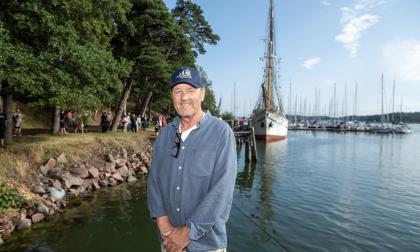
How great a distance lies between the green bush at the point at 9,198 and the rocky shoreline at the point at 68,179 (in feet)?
0.88

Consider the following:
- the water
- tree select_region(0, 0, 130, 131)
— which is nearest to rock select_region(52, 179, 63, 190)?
the water

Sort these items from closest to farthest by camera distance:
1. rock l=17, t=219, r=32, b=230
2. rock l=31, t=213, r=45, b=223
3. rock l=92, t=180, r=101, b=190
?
rock l=17, t=219, r=32, b=230 < rock l=31, t=213, r=45, b=223 < rock l=92, t=180, r=101, b=190

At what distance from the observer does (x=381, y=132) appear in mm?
95125

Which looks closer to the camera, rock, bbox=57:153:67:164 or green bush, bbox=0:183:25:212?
green bush, bbox=0:183:25:212

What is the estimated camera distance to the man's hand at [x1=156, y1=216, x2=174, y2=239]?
9.57 feet

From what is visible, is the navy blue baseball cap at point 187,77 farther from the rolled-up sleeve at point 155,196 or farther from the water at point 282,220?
the water at point 282,220

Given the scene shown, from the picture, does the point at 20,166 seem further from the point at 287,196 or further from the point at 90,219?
the point at 287,196

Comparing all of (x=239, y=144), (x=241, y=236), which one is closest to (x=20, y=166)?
(x=241, y=236)

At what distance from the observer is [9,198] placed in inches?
391

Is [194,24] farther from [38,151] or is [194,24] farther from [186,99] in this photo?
[186,99]

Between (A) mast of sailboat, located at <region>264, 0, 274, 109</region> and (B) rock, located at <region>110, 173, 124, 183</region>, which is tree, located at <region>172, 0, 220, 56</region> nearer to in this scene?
(B) rock, located at <region>110, 173, 124, 183</region>

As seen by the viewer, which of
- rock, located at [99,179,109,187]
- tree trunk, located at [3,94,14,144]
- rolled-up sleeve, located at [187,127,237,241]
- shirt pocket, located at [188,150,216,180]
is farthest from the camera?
rock, located at [99,179,109,187]

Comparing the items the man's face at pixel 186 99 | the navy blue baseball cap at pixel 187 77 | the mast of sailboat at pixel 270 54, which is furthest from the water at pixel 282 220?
the mast of sailboat at pixel 270 54

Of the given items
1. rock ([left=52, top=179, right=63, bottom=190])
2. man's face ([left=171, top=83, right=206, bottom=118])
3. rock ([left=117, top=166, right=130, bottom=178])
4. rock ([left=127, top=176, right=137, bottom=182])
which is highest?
man's face ([left=171, top=83, right=206, bottom=118])
